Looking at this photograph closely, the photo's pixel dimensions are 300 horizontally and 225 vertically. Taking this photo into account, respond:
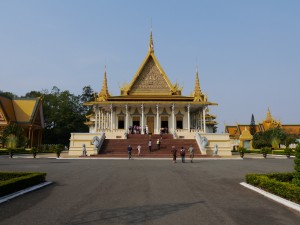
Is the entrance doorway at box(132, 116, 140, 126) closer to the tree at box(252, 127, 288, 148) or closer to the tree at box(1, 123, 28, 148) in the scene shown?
the tree at box(1, 123, 28, 148)

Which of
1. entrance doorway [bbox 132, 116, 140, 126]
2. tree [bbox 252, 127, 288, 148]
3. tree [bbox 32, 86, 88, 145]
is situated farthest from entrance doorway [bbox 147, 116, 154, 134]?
tree [bbox 32, 86, 88, 145]

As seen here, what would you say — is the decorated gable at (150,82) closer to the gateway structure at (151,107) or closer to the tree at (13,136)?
the gateway structure at (151,107)

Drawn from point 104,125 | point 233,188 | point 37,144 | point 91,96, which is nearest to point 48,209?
point 233,188

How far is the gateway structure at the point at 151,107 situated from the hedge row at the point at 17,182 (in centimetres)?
2367

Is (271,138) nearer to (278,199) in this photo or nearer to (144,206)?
(278,199)

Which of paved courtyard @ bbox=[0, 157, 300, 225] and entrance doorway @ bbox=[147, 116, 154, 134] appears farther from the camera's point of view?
entrance doorway @ bbox=[147, 116, 154, 134]

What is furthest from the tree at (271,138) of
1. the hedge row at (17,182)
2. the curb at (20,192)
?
the hedge row at (17,182)

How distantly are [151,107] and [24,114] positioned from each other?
23.5m

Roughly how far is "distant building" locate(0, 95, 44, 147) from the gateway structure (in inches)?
524

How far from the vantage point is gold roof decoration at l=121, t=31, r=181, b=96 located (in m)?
43.6

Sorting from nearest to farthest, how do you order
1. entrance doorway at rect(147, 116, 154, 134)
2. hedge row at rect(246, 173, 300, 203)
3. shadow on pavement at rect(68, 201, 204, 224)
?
shadow on pavement at rect(68, 201, 204, 224), hedge row at rect(246, 173, 300, 203), entrance doorway at rect(147, 116, 154, 134)

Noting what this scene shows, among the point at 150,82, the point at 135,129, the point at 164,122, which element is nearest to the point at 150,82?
the point at 150,82

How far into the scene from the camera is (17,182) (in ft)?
31.6

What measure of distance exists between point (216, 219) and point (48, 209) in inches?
149
